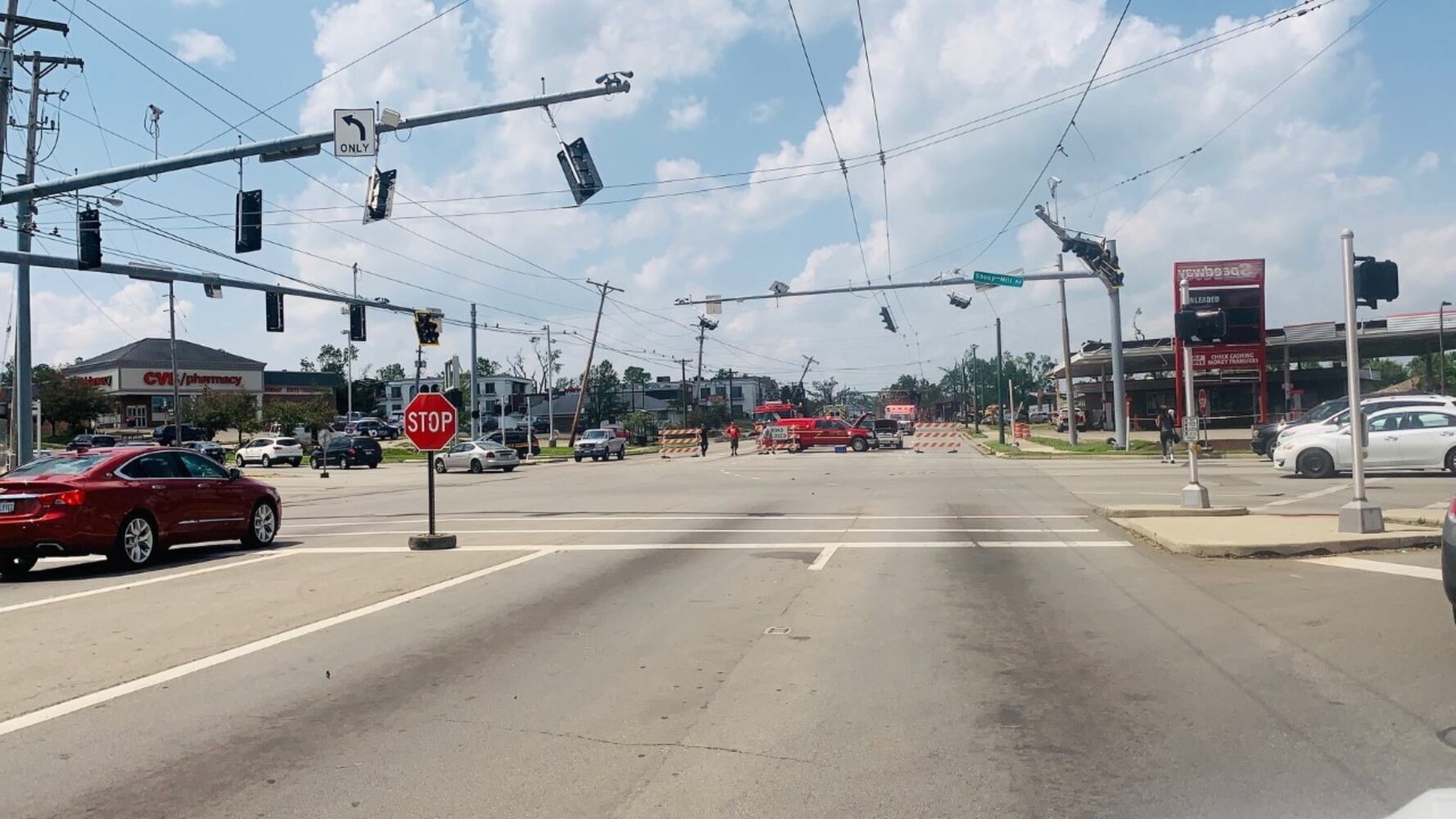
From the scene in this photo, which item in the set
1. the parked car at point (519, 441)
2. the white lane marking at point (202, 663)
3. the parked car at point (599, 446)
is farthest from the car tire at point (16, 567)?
the parked car at point (519, 441)

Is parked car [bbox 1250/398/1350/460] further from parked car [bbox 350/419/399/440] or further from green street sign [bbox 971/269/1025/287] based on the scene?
parked car [bbox 350/419/399/440]

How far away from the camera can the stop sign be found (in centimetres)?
1493

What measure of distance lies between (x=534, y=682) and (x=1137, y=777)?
3880 mm

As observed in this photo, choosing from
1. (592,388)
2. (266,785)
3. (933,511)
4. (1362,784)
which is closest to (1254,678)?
(1362,784)

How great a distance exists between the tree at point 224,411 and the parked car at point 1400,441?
66.7 meters

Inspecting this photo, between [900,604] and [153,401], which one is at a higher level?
[153,401]

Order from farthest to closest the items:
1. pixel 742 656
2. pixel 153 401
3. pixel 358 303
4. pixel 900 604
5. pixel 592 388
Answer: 1. pixel 592 388
2. pixel 153 401
3. pixel 358 303
4. pixel 900 604
5. pixel 742 656

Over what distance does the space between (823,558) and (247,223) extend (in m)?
12.2

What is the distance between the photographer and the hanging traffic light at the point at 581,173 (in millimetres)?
17562

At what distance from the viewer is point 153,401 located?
3472 inches

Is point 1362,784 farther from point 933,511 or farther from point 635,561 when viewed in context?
point 933,511

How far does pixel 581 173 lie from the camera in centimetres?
1761

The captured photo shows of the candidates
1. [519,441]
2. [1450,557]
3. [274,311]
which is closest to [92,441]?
[519,441]

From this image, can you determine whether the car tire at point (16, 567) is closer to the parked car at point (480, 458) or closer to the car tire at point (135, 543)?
the car tire at point (135, 543)
